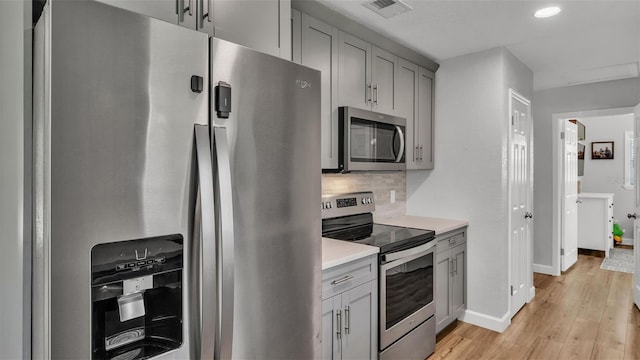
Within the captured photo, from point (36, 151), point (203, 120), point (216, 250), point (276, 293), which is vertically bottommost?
point (276, 293)

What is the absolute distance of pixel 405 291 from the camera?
90.4 inches

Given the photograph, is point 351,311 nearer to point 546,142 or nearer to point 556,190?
point 556,190

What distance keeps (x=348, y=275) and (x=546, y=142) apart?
3974mm

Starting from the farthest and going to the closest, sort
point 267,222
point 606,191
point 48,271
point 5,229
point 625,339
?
point 606,191, point 625,339, point 267,222, point 5,229, point 48,271

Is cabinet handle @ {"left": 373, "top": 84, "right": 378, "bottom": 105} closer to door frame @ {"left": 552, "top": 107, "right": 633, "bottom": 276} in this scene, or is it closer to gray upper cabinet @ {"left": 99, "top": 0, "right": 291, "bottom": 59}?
gray upper cabinet @ {"left": 99, "top": 0, "right": 291, "bottom": 59}

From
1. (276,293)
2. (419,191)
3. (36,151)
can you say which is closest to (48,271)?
(36,151)

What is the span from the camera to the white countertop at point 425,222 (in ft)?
9.39

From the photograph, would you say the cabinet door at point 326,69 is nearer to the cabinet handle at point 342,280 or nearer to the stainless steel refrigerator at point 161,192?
the cabinet handle at point 342,280

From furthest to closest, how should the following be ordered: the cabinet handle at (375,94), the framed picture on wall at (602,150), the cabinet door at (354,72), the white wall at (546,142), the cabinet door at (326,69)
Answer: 1. the framed picture on wall at (602,150)
2. the white wall at (546,142)
3. the cabinet handle at (375,94)
4. the cabinet door at (354,72)
5. the cabinet door at (326,69)

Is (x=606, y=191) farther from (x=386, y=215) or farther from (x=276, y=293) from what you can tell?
(x=276, y=293)

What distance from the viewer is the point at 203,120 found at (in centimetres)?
106

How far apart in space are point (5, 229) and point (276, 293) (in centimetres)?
82

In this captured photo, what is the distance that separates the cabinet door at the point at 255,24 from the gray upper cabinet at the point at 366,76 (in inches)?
28.8

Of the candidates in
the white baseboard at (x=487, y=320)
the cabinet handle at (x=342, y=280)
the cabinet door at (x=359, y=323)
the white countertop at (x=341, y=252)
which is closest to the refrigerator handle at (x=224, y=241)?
the white countertop at (x=341, y=252)
